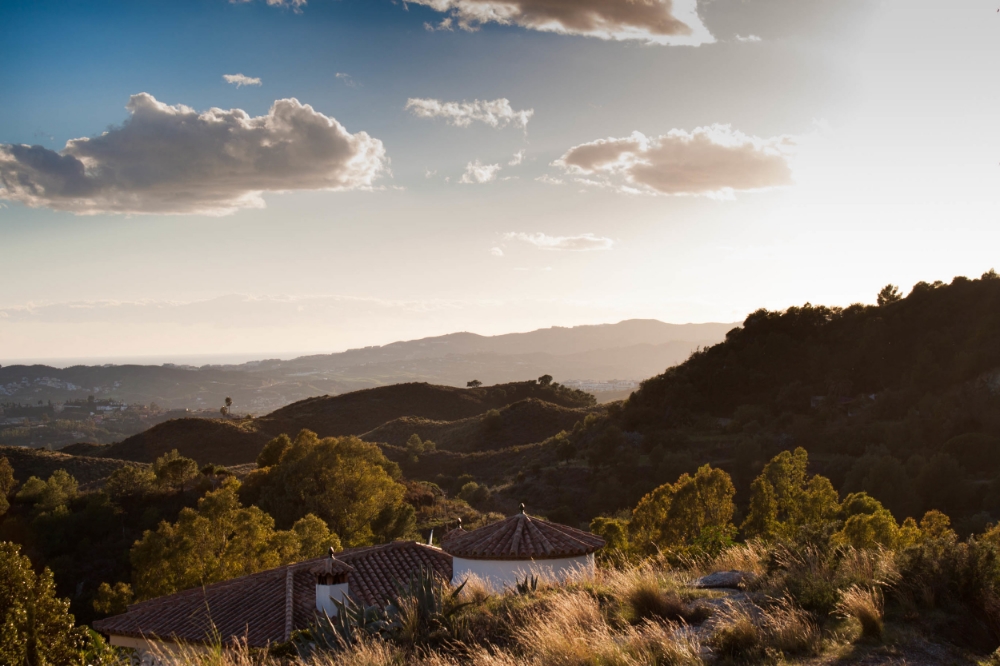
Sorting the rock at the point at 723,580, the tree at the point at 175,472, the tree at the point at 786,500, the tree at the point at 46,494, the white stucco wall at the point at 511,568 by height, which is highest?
the rock at the point at 723,580

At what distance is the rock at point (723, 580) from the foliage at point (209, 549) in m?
18.8

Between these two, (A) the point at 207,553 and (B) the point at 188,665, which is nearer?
(B) the point at 188,665

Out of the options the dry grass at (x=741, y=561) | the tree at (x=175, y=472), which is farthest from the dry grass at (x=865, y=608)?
the tree at (x=175, y=472)

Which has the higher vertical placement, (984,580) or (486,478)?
(984,580)

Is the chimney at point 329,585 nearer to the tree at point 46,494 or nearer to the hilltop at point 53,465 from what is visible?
the tree at point 46,494

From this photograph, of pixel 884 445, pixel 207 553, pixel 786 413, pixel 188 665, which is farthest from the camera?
pixel 786 413

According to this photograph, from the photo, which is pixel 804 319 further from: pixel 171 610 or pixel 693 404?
pixel 171 610

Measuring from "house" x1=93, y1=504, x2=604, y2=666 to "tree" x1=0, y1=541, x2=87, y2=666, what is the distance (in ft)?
3.49

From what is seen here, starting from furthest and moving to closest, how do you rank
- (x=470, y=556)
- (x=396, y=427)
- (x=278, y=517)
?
(x=396, y=427)
(x=278, y=517)
(x=470, y=556)

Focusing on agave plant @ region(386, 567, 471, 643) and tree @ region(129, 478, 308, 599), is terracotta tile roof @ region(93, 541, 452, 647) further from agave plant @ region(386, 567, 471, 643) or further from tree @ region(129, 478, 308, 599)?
tree @ region(129, 478, 308, 599)

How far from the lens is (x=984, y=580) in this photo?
25.3ft

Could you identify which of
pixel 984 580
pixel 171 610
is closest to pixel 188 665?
pixel 984 580

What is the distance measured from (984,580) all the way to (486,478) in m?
47.0

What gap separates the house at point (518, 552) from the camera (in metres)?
11.9
